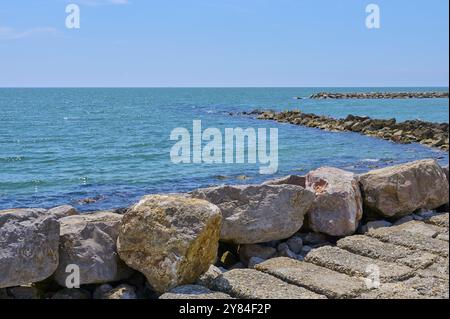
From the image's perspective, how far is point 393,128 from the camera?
4066 centimetres

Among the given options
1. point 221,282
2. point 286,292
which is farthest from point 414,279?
point 221,282

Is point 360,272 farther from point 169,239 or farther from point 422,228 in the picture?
point 169,239

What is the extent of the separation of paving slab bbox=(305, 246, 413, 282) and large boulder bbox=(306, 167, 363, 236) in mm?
782

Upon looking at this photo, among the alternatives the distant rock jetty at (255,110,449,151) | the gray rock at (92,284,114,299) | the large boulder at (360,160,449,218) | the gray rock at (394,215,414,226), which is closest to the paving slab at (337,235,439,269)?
the gray rock at (394,215,414,226)

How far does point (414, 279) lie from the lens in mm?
6332

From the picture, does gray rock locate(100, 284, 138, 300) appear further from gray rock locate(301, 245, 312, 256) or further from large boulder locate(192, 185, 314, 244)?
gray rock locate(301, 245, 312, 256)

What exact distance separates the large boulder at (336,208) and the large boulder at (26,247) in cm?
384

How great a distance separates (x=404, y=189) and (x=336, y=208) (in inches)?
55.7

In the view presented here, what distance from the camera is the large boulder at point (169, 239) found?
20.4 feet

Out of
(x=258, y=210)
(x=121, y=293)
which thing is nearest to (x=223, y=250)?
(x=258, y=210)

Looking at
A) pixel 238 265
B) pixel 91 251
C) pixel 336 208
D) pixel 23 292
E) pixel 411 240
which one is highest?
pixel 336 208

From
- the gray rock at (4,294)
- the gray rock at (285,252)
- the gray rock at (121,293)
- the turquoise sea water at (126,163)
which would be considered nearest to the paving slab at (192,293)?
Result: the gray rock at (121,293)

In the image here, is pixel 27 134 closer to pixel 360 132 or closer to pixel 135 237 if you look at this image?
pixel 360 132
